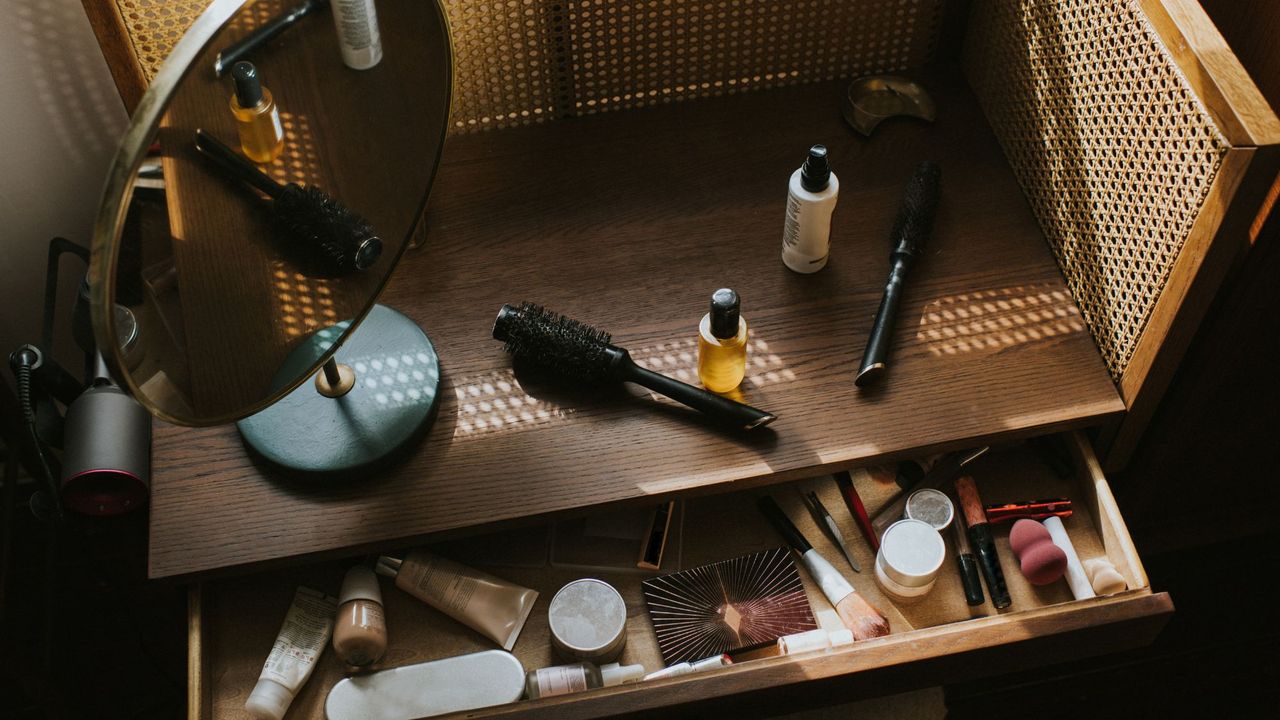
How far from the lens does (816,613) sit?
2.85 feet

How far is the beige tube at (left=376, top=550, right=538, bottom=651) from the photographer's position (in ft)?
2.80

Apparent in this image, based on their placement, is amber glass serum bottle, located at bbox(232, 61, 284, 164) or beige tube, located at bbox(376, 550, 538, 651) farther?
beige tube, located at bbox(376, 550, 538, 651)

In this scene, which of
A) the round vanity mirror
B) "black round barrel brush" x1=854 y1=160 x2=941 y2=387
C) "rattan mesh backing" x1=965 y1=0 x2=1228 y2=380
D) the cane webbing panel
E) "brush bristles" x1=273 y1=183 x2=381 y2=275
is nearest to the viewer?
the round vanity mirror

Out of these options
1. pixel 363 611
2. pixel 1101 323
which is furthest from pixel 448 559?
pixel 1101 323

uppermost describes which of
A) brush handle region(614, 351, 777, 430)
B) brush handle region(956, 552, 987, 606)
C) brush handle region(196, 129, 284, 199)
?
brush handle region(196, 129, 284, 199)

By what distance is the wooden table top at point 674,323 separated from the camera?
823 millimetres

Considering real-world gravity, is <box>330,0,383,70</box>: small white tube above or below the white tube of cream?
above

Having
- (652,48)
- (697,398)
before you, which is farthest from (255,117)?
(652,48)

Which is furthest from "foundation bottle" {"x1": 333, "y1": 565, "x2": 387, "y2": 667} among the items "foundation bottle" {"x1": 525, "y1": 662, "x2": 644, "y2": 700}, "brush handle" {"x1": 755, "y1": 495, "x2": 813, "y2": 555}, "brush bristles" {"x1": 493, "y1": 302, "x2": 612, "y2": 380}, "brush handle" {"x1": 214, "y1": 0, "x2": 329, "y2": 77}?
"brush handle" {"x1": 214, "y1": 0, "x2": 329, "y2": 77}

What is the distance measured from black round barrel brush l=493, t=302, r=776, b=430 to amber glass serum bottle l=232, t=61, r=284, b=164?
0.27m

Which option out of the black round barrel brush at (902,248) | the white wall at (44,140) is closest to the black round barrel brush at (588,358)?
the black round barrel brush at (902,248)

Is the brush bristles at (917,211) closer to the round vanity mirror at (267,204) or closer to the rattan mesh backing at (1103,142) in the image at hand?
the rattan mesh backing at (1103,142)

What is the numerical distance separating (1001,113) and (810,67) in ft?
0.63

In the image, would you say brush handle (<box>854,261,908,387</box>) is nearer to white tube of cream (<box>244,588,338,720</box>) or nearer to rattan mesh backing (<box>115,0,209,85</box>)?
white tube of cream (<box>244,588,338,720</box>)
